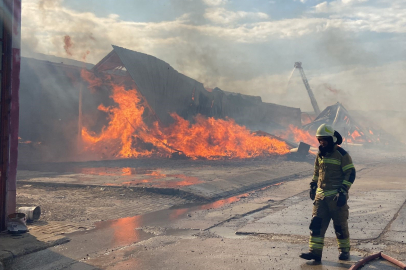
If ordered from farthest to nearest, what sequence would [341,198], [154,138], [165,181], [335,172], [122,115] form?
[122,115] < [154,138] < [165,181] < [335,172] < [341,198]

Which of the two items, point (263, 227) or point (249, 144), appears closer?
point (263, 227)

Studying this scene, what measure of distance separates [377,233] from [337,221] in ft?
5.90

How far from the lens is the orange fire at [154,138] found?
23.6 metres

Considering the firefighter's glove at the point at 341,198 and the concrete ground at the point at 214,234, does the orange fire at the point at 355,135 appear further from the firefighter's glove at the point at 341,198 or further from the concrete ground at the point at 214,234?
the firefighter's glove at the point at 341,198

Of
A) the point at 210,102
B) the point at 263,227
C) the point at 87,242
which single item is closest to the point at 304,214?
the point at 263,227

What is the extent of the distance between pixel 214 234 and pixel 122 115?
18.9 m

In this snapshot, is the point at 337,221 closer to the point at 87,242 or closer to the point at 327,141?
the point at 327,141

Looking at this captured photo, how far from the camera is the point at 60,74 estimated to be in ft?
80.5

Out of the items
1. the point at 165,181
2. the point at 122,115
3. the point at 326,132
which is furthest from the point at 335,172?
the point at 122,115

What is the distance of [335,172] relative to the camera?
5281 millimetres

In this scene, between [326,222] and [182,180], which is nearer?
[326,222]

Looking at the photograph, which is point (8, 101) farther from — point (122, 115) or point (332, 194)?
point (122, 115)

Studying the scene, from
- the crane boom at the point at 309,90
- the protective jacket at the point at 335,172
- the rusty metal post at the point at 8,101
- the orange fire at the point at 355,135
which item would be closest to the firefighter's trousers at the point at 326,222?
the protective jacket at the point at 335,172

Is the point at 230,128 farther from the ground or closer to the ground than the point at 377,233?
farther from the ground
